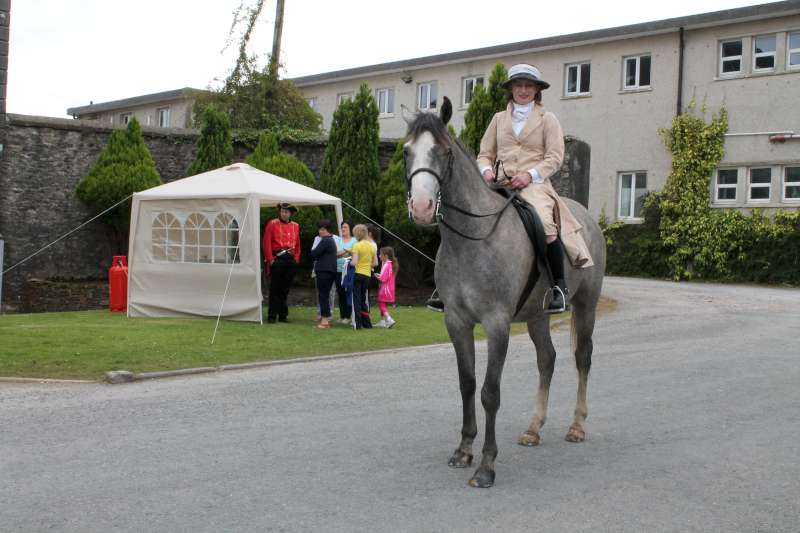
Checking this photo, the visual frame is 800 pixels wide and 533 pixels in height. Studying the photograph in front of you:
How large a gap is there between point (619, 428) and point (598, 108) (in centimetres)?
2949

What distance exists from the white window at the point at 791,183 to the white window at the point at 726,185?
175 centimetres

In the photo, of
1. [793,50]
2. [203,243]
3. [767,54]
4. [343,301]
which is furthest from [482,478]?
[767,54]

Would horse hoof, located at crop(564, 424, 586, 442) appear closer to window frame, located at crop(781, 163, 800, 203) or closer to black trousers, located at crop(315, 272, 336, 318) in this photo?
black trousers, located at crop(315, 272, 336, 318)

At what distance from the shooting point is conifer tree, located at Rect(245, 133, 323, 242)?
20.6 m

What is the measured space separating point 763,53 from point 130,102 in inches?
1444

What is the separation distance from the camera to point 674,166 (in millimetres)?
32812

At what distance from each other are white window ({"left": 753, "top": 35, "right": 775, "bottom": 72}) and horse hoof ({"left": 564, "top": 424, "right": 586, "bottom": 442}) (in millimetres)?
28113

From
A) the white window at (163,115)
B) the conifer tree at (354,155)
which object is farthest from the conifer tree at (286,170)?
the white window at (163,115)

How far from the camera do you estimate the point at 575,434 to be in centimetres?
721

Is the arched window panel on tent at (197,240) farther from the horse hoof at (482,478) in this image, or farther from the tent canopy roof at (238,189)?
the horse hoof at (482,478)

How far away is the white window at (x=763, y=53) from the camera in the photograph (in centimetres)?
3145

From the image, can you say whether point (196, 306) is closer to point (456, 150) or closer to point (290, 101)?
point (456, 150)

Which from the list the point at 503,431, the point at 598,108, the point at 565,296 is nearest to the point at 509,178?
the point at 565,296

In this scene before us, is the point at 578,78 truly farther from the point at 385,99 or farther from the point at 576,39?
the point at 385,99
